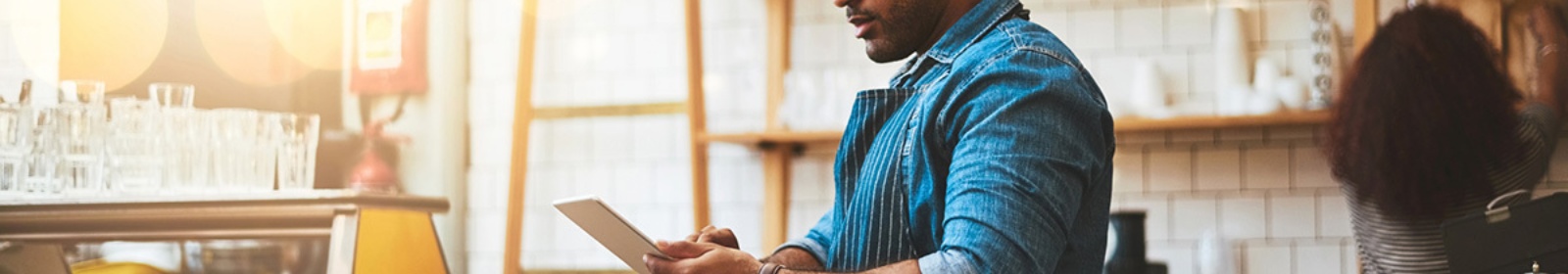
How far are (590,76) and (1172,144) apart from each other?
6.08 feet

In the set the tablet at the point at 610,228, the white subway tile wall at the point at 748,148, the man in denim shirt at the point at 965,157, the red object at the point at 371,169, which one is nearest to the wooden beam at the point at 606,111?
the white subway tile wall at the point at 748,148

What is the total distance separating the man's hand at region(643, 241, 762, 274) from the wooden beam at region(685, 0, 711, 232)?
9.53 ft

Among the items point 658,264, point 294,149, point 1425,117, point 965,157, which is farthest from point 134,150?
point 1425,117

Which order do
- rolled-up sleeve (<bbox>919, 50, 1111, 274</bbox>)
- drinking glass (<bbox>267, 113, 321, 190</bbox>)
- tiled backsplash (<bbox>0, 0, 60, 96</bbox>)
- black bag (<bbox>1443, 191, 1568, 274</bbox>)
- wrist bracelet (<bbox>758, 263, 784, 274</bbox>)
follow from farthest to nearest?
1. tiled backsplash (<bbox>0, 0, 60, 96</bbox>)
2. black bag (<bbox>1443, 191, 1568, 274</bbox>)
3. drinking glass (<bbox>267, 113, 321, 190</bbox>)
4. wrist bracelet (<bbox>758, 263, 784, 274</bbox>)
5. rolled-up sleeve (<bbox>919, 50, 1111, 274</bbox>)

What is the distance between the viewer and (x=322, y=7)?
514 centimetres

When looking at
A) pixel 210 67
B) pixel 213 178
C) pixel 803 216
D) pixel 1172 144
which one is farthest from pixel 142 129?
pixel 1172 144

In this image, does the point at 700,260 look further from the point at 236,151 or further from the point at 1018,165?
the point at 236,151

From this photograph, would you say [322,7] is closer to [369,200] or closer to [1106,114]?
[369,200]

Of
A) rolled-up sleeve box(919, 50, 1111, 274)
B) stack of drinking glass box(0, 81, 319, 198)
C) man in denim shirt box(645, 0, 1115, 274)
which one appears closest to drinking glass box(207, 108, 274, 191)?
stack of drinking glass box(0, 81, 319, 198)

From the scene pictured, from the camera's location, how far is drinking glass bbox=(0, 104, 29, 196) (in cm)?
263

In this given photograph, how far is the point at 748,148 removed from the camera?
4820 mm

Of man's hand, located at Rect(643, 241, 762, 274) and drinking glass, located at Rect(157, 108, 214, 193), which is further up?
drinking glass, located at Rect(157, 108, 214, 193)

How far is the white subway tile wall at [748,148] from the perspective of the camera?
425cm

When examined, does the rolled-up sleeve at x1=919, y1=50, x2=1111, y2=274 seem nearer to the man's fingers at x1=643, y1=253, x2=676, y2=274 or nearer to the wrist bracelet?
the wrist bracelet
